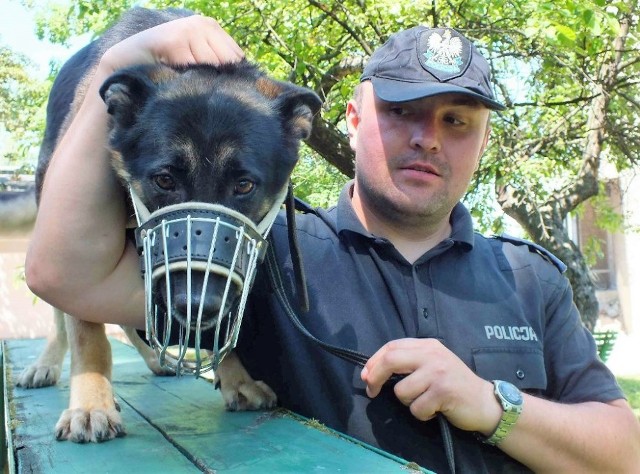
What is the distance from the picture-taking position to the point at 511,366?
2.45 metres

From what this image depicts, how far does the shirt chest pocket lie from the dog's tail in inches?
141

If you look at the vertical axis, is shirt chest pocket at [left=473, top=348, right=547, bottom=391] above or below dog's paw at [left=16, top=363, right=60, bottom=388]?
above

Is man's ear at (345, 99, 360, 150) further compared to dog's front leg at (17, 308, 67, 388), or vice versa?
dog's front leg at (17, 308, 67, 388)

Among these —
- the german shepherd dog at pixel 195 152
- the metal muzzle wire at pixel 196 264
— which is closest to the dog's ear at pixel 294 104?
the german shepherd dog at pixel 195 152

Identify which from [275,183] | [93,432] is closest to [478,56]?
[275,183]

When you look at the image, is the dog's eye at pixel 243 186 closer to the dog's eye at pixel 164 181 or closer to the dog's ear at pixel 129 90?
the dog's eye at pixel 164 181

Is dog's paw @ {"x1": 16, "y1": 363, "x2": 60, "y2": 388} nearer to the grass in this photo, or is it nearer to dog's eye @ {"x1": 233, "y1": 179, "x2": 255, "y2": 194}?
dog's eye @ {"x1": 233, "y1": 179, "x2": 255, "y2": 194}

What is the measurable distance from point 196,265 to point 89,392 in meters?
1.00

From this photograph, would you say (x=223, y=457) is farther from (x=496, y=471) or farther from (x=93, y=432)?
(x=496, y=471)

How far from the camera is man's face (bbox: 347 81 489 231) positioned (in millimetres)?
2582

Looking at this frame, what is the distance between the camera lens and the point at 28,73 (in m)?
26.5

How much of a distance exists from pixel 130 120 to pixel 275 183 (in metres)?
0.53

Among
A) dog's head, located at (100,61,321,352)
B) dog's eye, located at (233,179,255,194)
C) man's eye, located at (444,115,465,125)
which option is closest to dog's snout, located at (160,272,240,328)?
dog's head, located at (100,61,321,352)

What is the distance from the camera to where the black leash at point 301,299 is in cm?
212
